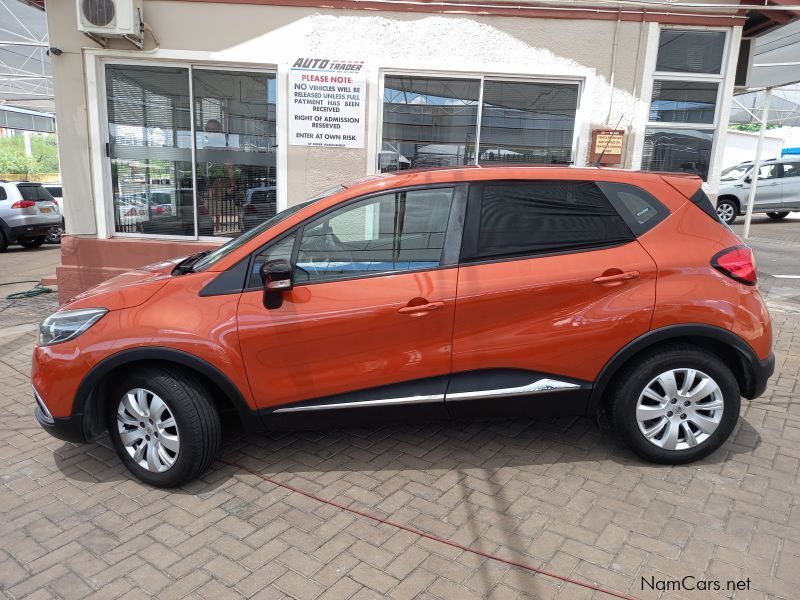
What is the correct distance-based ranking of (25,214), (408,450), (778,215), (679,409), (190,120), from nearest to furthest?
(679,409)
(408,450)
(190,120)
(25,214)
(778,215)

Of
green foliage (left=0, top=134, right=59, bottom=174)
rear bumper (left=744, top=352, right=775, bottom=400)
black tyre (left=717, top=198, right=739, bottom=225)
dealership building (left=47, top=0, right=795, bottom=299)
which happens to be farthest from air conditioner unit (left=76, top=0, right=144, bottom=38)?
green foliage (left=0, top=134, right=59, bottom=174)

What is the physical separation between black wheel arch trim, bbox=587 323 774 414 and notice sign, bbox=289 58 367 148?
4.42m

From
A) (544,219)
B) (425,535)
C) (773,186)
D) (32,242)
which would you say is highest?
(773,186)

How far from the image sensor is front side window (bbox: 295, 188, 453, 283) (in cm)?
325

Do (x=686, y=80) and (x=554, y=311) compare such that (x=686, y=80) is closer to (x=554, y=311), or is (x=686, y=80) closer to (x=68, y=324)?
(x=554, y=311)

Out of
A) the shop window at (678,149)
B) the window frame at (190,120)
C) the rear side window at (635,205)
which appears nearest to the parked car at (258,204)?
the window frame at (190,120)

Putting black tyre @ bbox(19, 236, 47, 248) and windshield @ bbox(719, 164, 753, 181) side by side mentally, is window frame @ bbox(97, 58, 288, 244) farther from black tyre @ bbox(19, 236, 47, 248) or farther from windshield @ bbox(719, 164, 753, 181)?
windshield @ bbox(719, 164, 753, 181)

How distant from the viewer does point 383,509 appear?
3111 mm

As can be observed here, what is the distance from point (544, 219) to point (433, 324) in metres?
0.92

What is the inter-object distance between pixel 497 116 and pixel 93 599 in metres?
6.14

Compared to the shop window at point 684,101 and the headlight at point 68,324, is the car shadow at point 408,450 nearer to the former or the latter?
the headlight at point 68,324

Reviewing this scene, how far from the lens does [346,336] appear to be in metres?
3.17

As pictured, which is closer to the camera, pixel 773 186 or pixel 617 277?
pixel 617 277

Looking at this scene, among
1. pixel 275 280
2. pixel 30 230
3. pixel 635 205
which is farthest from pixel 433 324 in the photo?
pixel 30 230
